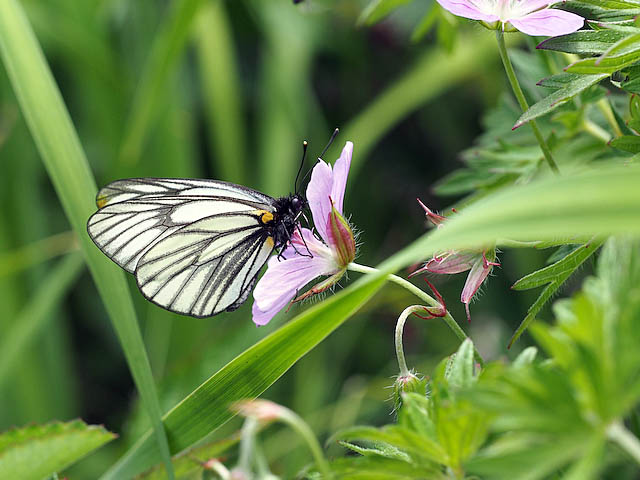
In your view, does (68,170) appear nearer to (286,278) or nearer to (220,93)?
(286,278)

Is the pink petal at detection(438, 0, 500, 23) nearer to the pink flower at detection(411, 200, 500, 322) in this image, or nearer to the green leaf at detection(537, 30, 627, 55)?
the green leaf at detection(537, 30, 627, 55)

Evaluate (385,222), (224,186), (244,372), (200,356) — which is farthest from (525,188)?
(385,222)

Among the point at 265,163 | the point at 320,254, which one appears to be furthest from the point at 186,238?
the point at 265,163

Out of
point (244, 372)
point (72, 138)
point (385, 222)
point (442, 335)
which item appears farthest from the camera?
point (385, 222)

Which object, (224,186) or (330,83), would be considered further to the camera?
(330,83)

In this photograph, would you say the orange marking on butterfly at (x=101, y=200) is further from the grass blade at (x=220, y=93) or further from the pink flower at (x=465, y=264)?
the grass blade at (x=220, y=93)

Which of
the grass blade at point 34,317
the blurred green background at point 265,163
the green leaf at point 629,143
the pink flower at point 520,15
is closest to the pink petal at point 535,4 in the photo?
the pink flower at point 520,15

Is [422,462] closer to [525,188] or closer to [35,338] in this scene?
[525,188]

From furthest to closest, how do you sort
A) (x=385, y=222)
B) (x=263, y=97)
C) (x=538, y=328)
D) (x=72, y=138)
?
(x=263, y=97) → (x=385, y=222) → (x=72, y=138) → (x=538, y=328)
